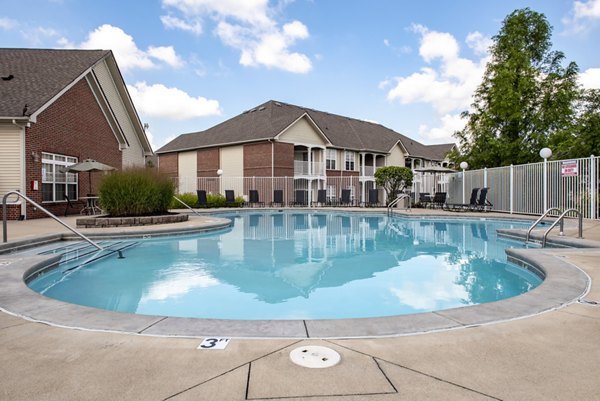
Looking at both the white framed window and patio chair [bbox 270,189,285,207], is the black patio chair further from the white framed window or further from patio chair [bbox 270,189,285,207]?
the white framed window

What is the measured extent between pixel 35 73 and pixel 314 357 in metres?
17.7

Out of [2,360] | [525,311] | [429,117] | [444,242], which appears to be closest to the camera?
[2,360]

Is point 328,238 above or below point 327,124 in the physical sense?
below

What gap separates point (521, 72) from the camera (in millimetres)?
26453

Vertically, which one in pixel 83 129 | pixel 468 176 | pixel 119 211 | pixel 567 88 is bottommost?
pixel 119 211

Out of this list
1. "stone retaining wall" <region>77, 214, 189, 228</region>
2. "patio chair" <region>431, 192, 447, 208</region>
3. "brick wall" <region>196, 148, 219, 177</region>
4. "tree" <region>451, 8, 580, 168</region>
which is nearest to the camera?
"stone retaining wall" <region>77, 214, 189, 228</region>

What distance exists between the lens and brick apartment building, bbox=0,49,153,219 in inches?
507

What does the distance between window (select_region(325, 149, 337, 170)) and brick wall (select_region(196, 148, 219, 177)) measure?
850cm

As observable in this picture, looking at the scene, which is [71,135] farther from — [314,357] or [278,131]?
[314,357]

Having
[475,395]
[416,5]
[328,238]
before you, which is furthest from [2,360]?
[416,5]

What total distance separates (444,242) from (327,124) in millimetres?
23400

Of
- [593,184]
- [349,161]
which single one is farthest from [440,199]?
[349,161]

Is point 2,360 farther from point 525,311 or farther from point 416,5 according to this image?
point 416,5

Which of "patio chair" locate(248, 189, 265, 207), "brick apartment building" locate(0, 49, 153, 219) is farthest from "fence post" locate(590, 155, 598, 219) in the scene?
"patio chair" locate(248, 189, 265, 207)
